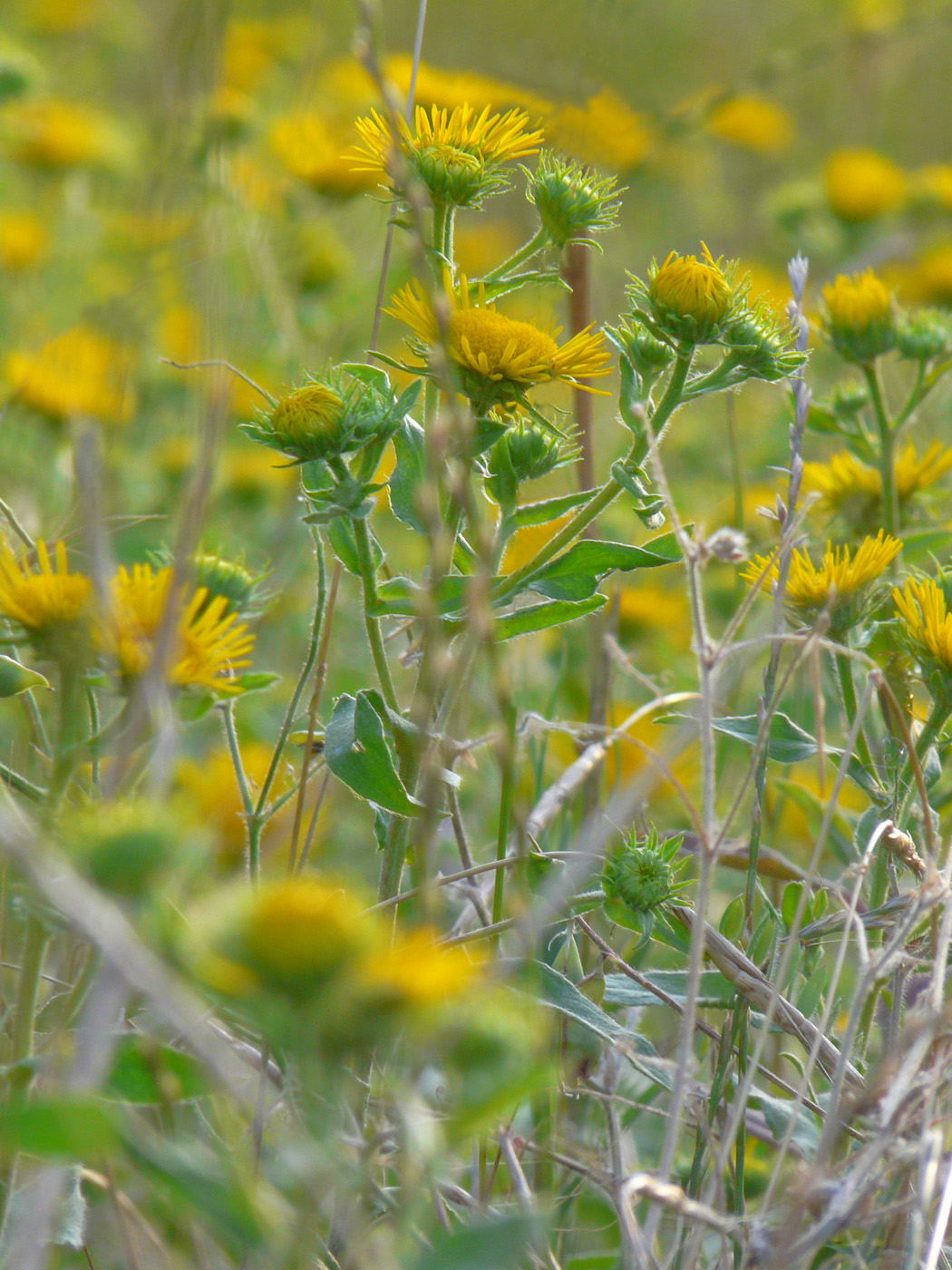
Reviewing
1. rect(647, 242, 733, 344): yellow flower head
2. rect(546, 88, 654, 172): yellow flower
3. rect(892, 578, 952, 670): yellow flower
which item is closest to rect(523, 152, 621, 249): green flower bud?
rect(647, 242, 733, 344): yellow flower head

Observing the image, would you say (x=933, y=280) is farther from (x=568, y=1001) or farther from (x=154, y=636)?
(x=154, y=636)

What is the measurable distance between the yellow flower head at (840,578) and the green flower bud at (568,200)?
1.28 feet

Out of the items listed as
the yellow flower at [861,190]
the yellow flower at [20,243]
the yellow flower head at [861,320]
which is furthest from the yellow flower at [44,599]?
the yellow flower at [861,190]

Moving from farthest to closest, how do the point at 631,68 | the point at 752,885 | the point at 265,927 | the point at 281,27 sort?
the point at 281,27
the point at 631,68
the point at 752,885
the point at 265,927

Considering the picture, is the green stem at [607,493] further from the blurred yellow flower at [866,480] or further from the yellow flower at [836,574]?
the blurred yellow flower at [866,480]

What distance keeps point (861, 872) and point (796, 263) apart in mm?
655

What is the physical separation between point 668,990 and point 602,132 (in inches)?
81.8

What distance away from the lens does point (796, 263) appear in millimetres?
1205

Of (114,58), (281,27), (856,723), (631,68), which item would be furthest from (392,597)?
(114,58)

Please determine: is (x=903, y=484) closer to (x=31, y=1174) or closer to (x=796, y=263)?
(x=796, y=263)

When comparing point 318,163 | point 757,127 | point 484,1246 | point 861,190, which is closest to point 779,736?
point 484,1246

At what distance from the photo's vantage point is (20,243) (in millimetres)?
3533

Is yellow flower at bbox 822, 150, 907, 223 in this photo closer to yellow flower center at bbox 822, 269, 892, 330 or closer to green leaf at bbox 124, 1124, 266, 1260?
yellow flower center at bbox 822, 269, 892, 330

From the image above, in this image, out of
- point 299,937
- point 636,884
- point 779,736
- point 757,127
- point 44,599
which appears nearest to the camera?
point 299,937
